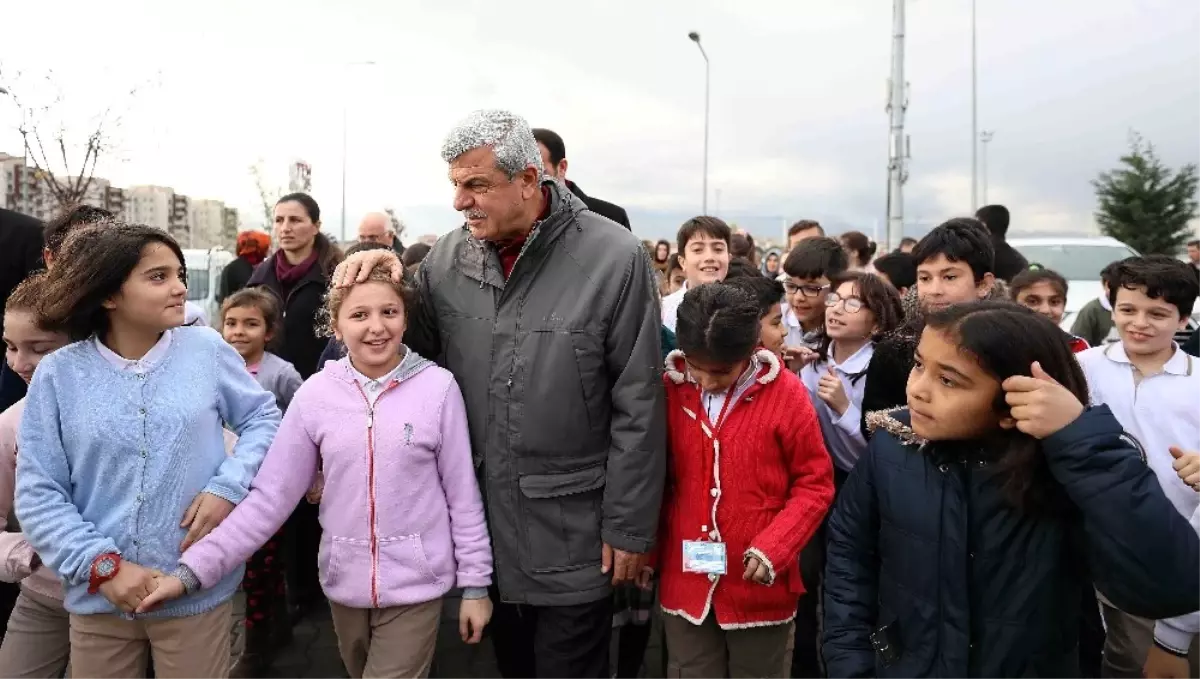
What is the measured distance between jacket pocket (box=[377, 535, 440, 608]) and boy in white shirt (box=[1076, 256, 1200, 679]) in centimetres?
239

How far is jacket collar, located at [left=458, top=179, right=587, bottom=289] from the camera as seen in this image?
2.37 metres

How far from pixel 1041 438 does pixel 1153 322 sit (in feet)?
6.02

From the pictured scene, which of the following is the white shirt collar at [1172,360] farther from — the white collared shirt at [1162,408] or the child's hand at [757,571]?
the child's hand at [757,571]

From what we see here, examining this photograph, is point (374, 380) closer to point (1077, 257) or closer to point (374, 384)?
point (374, 384)

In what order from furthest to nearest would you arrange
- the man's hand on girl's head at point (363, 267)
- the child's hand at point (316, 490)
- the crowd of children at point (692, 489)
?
the child's hand at point (316, 490) < the man's hand on girl's head at point (363, 267) < the crowd of children at point (692, 489)

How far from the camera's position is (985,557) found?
1.72 m

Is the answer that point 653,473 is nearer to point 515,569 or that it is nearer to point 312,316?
point 515,569

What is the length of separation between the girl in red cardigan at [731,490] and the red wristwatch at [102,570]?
5.24 ft

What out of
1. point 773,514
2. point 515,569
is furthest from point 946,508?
point 515,569

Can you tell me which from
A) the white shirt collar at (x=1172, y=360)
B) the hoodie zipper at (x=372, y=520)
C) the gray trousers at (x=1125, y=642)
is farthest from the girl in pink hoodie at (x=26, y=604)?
the white shirt collar at (x=1172, y=360)

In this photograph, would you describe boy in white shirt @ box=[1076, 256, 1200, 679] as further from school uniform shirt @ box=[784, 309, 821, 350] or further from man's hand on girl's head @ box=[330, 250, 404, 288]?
man's hand on girl's head @ box=[330, 250, 404, 288]

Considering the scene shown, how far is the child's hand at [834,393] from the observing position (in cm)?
308

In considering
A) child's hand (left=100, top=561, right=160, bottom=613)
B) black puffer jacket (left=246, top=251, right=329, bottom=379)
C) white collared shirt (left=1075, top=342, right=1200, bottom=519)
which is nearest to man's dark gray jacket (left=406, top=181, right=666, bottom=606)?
child's hand (left=100, top=561, right=160, bottom=613)

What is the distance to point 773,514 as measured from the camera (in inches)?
99.7
